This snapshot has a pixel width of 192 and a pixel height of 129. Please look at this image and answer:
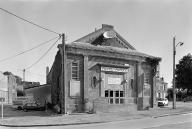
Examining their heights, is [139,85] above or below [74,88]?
above

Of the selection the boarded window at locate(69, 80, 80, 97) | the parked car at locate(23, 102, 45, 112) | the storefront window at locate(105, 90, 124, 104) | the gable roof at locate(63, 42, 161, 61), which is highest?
the gable roof at locate(63, 42, 161, 61)

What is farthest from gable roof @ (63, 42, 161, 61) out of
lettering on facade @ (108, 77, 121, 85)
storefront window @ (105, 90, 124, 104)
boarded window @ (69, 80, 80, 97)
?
storefront window @ (105, 90, 124, 104)

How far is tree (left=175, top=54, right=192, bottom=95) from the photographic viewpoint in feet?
265

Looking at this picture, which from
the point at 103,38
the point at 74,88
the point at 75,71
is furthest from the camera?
the point at 103,38

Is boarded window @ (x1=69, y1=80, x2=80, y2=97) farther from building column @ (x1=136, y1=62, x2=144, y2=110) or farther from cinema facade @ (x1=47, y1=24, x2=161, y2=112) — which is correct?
building column @ (x1=136, y1=62, x2=144, y2=110)

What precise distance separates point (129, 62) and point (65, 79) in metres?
9.18

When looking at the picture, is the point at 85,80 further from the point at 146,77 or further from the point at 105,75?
the point at 146,77

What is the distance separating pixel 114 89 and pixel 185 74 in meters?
53.2

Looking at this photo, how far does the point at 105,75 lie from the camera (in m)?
32.9

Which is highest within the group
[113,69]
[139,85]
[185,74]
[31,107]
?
[185,74]

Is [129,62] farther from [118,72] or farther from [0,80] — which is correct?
[0,80]

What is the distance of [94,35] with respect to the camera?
34.8 metres

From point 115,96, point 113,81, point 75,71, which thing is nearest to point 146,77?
point 113,81

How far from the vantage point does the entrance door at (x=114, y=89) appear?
32.9 m
